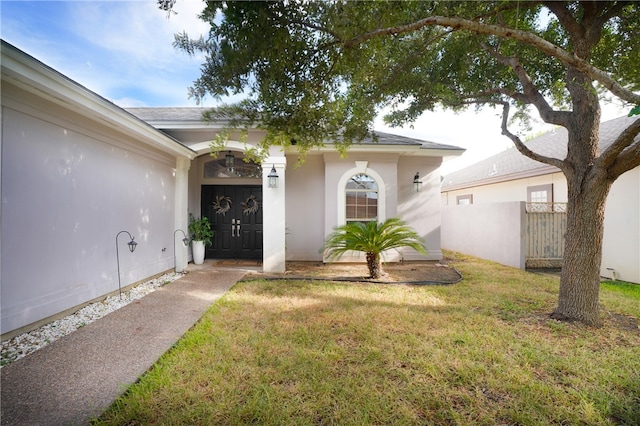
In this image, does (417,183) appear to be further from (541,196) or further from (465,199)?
(465,199)

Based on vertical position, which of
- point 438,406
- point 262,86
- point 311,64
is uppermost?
point 311,64

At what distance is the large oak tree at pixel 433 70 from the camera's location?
264cm

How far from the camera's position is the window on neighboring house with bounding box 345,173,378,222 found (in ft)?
27.4

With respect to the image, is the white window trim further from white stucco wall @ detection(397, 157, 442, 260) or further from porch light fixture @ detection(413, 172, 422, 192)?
porch light fixture @ detection(413, 172, 422, 192)

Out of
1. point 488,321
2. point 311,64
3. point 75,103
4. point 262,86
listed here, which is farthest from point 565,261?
point 75,103

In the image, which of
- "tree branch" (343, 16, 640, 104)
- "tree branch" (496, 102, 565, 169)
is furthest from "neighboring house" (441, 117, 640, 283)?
"tree branch" (343, 16, 640, 104)

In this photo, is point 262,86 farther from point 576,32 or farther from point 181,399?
point 576,32

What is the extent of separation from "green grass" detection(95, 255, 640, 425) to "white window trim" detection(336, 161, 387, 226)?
3762mm

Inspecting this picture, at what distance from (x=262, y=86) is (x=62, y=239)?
11.9 ft

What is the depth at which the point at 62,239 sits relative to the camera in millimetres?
3939

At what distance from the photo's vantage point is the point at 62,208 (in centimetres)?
394

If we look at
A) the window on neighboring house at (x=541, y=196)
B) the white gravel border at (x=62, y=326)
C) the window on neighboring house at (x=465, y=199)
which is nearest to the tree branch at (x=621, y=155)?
the window on neighboring house at (x=541, y=196)

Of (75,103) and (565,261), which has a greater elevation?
(75,103)

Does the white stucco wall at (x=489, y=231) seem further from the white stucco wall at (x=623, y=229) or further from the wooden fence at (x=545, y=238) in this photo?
the white stucco wall at (x=623, y=229)
